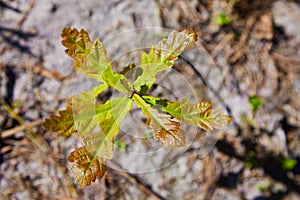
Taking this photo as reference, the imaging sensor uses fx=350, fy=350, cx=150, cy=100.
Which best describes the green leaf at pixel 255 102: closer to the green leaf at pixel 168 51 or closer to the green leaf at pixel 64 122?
the green leaf at pixel 168 51

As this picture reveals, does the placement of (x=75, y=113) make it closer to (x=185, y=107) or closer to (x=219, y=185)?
(x=185, y=107)

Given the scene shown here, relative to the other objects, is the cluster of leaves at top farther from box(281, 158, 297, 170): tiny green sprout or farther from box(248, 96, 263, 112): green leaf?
box(281, 158, 297, 170): tiny green sprout

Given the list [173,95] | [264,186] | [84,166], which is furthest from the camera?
[264,186]

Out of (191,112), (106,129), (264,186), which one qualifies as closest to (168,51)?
(191,112)

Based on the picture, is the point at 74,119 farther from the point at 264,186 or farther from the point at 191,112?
the point at 264,186

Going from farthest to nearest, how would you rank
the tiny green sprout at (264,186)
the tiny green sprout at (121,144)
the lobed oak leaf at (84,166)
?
the tiny green sprout at (264,186), the tiny green sprout at (121,144), the lobed oak leaf at (84,166)

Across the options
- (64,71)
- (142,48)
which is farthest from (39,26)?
(142,48)

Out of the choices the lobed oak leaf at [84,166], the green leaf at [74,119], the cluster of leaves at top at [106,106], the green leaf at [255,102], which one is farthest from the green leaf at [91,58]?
the green leaf at [255,102]
